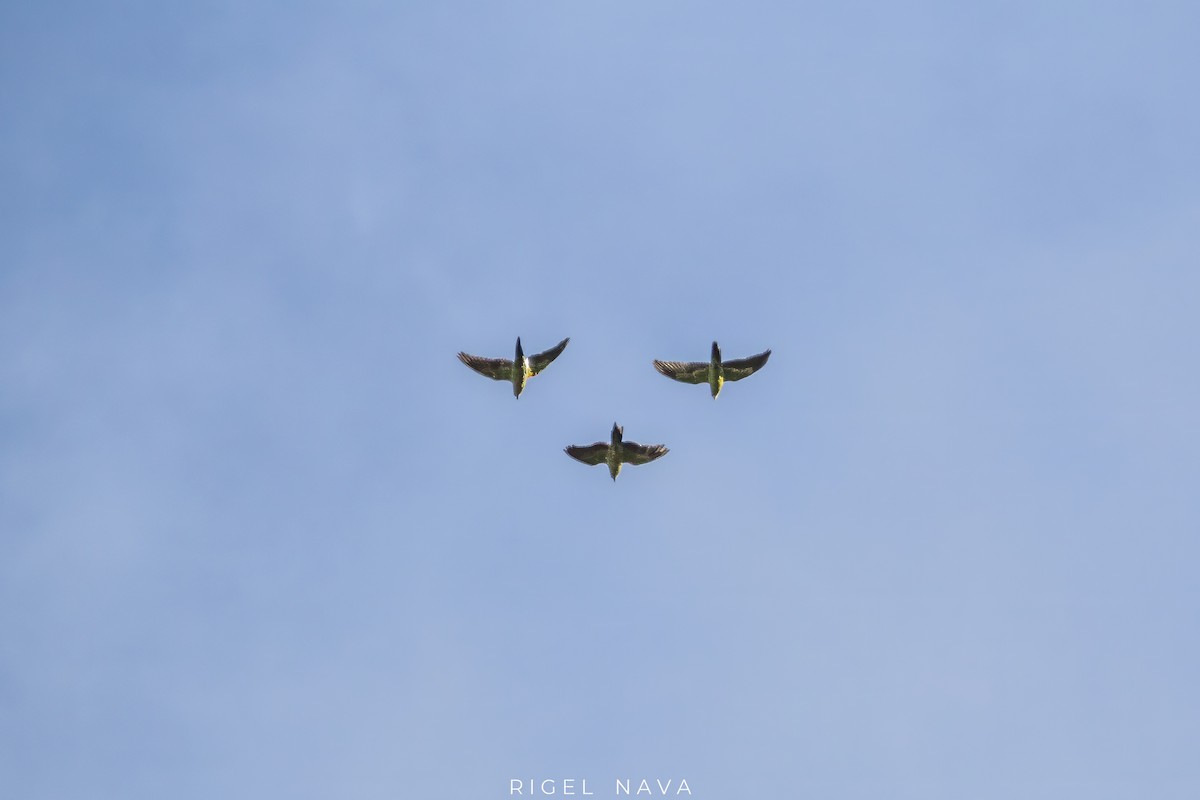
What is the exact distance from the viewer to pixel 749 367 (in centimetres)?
5016

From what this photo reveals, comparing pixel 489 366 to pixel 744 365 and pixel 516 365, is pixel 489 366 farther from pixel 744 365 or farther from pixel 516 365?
pixel 744 365

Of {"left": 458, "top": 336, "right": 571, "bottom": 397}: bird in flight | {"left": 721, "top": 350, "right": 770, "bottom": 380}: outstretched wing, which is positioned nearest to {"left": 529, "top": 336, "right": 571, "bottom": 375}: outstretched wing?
{"left": 458, "top": 336, "right": 571, "bottom": 397}: bird in flight

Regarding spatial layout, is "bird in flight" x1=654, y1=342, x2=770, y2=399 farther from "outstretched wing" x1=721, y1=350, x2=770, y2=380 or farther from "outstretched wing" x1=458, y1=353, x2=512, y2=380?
"outstretched wing" x1=458, y1=353, x2=512, y2=380

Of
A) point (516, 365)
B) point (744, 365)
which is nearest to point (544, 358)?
point (516, 365)

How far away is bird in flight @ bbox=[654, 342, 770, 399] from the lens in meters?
49.9

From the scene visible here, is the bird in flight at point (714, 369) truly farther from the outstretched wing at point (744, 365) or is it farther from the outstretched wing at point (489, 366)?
the outstretched wing at point (489, 366)

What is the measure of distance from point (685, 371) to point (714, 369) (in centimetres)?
160

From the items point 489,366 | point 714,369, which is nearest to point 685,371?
point 714,369

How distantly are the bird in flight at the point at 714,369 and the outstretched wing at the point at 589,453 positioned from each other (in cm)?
396

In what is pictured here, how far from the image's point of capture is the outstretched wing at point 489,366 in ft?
170

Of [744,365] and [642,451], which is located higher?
[744,365]

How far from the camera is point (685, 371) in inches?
2014

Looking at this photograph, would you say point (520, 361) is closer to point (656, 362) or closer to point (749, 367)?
point (656, 362)

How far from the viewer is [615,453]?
2014 inches
